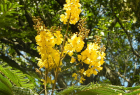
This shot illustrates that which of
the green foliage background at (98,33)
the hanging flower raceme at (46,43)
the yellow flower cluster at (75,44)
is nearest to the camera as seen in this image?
the hanging flower raceme at (46,43)

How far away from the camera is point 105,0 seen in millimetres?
4750

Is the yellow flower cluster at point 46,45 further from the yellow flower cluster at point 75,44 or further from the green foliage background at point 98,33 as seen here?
the green foliage background at point 98,33

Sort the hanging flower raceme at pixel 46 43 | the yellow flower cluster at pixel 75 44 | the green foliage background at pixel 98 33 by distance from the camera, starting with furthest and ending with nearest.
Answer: the green foliage background at pixel 98 33 → the yellow flower cluster at pixel 75 44 → the hanging flower raceme at pixel 46 43

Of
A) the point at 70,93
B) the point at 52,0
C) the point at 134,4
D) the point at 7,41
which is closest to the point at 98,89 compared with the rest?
the point at 70,93

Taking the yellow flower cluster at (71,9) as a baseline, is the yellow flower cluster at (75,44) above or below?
below

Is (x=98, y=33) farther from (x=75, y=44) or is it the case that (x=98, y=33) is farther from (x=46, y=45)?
(x=46, y=45)

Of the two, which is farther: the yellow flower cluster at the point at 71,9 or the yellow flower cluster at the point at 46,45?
the yellow flower cluster at the point at 71,9

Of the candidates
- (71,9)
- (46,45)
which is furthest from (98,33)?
(46,45)


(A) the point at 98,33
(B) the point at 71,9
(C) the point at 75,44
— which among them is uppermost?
(A) the point at 98,33

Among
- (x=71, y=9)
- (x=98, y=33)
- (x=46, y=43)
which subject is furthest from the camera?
(x=98, y=33)

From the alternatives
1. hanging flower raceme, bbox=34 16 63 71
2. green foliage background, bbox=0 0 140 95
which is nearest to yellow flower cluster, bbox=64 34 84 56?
hanging flower raceme, bbox=34 16 63 71

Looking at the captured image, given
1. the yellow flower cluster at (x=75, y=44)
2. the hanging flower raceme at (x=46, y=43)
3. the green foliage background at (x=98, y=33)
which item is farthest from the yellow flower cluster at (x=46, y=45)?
the green foliage background at (x=98, y=33)

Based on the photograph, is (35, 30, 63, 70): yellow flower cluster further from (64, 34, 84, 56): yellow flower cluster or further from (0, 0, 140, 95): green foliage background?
(0, 0, 140, 95): green foliage background

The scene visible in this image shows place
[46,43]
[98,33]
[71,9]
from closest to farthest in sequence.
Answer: [46,43]
[71,9]
[98,33]
